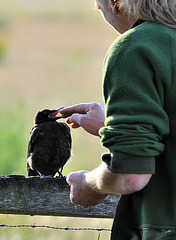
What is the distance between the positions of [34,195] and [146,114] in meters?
1.24

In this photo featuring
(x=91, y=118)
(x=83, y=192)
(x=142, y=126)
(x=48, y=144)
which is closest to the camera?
(x=142, y=126)

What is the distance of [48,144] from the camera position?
6.38 m

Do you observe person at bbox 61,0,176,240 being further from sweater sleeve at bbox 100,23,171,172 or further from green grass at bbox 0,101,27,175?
green grass at bbox 0,101,27,175

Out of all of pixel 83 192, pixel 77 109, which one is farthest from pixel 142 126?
pixel 77 109

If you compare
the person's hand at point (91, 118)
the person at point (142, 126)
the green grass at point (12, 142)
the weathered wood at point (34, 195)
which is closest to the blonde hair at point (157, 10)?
the person at point (142, 126)

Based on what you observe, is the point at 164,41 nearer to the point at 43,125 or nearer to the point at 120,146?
the point at 120,146

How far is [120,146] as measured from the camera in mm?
1740

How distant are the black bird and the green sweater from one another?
4358 millimetres

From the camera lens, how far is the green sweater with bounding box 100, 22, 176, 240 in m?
1.74

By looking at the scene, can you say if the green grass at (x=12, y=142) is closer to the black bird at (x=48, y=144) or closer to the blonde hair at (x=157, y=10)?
the black bird at (x=48, y=144)

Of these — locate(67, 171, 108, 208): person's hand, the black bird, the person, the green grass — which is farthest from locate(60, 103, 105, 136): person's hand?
the green grass

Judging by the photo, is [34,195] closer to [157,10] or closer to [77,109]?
[77,109]

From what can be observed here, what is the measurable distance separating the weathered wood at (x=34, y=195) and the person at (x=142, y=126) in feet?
2.91

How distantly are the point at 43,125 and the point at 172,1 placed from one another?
4523 mm
